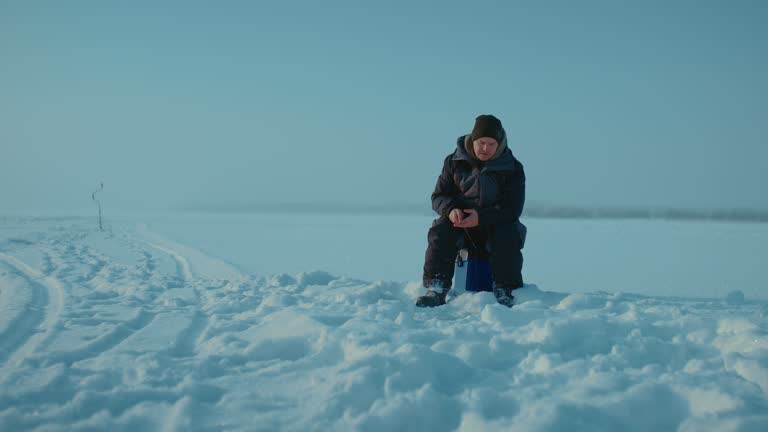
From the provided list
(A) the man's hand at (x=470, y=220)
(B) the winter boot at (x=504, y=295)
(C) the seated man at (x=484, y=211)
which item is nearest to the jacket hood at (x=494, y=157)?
(C) the seated man at (x=484, y=211)

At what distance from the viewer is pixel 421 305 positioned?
116 inches

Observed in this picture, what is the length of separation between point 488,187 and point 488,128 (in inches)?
15.9

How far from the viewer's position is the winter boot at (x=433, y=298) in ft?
9.69

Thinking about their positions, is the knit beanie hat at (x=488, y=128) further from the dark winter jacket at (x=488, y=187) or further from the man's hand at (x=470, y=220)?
the man's hand at (x=470, y=220)

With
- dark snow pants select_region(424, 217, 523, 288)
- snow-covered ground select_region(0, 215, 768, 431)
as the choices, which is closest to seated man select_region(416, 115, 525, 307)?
dark snow pants select_region(424, 217, 523, 288)

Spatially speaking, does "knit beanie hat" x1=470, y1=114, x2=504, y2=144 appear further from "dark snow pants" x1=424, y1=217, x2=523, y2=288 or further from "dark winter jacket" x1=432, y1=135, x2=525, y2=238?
"dark snow pants" x1=424, y1=217, x2=523, y2=288

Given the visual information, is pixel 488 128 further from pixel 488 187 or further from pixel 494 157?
pixel 488 187

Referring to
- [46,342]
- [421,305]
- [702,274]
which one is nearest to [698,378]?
[421,305]

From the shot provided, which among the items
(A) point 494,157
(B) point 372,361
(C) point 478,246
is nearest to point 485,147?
(A) point 494,157

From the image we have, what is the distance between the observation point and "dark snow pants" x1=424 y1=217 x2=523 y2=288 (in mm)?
3068

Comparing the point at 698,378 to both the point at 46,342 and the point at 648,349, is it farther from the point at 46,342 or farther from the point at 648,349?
the point at 46,342

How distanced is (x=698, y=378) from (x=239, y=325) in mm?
2172

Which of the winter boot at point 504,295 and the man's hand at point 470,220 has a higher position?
the man's hand at point 470,220

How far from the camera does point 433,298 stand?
2996mm
